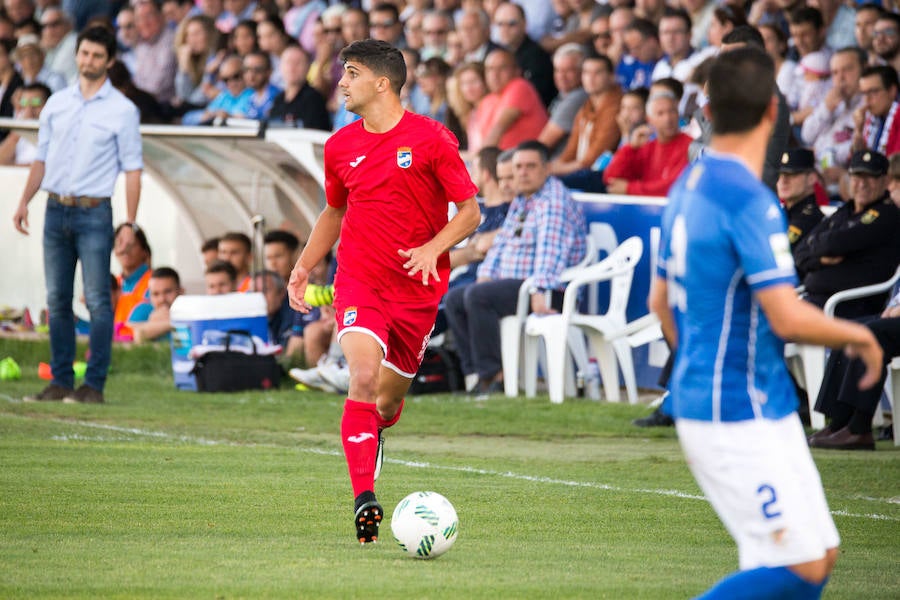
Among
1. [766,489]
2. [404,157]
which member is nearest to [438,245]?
[404,157]

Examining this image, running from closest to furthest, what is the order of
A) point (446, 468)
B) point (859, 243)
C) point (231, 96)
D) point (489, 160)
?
point (446, 468) < point (859, 243) < point (489, 160) < point (231, 96)

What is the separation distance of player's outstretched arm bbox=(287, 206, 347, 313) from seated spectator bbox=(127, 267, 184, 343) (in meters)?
8.66

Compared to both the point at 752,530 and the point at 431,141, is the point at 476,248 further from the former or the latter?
the point at 752,530

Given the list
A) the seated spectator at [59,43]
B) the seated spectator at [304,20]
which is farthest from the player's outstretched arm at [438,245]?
the seated spectator at [59,43]

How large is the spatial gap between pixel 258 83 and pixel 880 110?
8459mm

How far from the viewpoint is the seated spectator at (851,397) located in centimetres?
1046

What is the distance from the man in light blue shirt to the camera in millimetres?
12438

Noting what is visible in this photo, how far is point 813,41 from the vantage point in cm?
1430

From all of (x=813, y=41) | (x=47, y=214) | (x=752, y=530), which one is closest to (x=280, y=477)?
(x=47, y=214)

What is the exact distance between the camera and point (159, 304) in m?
16.6

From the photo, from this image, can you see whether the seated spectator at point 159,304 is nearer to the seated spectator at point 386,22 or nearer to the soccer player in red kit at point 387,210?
the seated spectator at point 386,22

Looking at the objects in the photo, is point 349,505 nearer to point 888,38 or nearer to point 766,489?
point 766,489

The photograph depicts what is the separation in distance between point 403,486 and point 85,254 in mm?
4650

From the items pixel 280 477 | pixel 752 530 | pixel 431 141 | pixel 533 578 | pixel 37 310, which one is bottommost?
pixel 37 310
